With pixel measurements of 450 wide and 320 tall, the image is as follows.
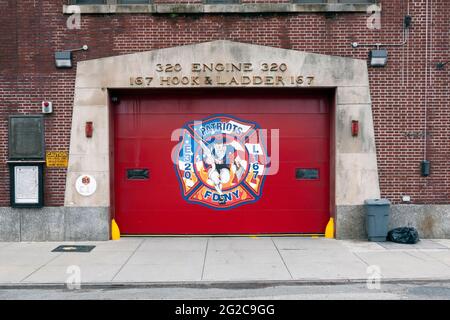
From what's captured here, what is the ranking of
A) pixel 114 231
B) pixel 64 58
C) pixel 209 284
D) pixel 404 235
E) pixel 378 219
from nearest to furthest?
pixel 209 284, pixel 404 235, pixel 378 219, pixel 64 58, pixel 114 231

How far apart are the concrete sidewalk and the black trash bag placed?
0.72 ft

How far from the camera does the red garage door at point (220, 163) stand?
11344mm

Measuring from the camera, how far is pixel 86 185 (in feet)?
35.7

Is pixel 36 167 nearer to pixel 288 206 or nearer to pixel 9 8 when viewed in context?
pixel 9 8

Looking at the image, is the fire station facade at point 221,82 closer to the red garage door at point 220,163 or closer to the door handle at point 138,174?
the red garage door at point 220,163

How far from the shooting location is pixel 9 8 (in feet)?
35.6

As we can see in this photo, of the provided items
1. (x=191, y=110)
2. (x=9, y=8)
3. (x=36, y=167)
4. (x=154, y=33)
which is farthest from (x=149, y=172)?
(x=9, y=8)

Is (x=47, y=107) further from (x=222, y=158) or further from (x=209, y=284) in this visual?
(x=209, y=284)

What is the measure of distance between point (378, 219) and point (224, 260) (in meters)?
3.98

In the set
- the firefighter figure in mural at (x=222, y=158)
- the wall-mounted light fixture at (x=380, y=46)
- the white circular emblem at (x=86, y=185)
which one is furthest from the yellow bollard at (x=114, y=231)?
the wall-mounted light fixture at (x=380, y=46)

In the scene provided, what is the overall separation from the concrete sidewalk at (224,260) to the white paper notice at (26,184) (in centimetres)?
108

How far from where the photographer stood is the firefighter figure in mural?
11359 millimetres

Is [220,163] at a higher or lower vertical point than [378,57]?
lower

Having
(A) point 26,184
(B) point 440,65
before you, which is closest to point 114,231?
(A) point 26,184
